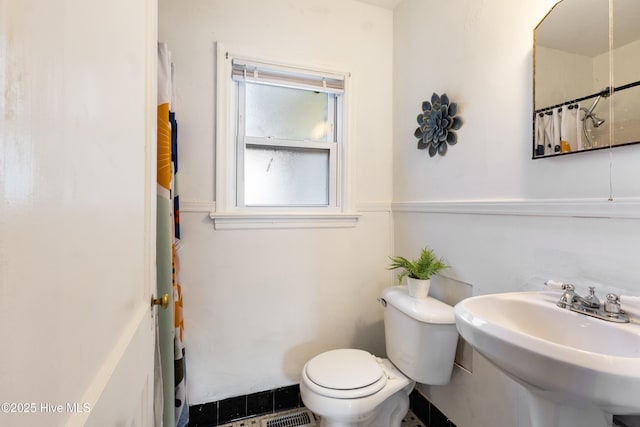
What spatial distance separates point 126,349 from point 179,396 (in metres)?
0.98

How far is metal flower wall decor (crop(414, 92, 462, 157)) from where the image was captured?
137cm

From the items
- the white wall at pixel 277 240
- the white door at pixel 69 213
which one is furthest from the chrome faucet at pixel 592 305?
the white door at pixel 69 213

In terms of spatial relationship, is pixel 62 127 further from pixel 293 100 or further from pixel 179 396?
pixel 293 100

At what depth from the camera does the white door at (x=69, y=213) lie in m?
0.22

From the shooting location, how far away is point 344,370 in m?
1.29

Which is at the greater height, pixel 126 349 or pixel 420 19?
pixel 420 19

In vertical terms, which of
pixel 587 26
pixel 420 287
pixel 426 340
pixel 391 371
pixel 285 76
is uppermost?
pixel 285 76

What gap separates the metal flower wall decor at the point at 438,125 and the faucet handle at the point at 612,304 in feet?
2.75

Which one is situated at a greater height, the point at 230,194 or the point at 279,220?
the point at 230,194

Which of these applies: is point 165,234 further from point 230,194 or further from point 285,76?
point 285,76

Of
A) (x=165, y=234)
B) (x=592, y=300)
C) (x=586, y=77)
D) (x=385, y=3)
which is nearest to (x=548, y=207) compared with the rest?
(x=592, y=300)

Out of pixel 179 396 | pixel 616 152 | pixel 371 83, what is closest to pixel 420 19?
pixel 371 83

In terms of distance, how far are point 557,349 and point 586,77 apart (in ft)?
2.79

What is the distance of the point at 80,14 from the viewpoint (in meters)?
0.35
